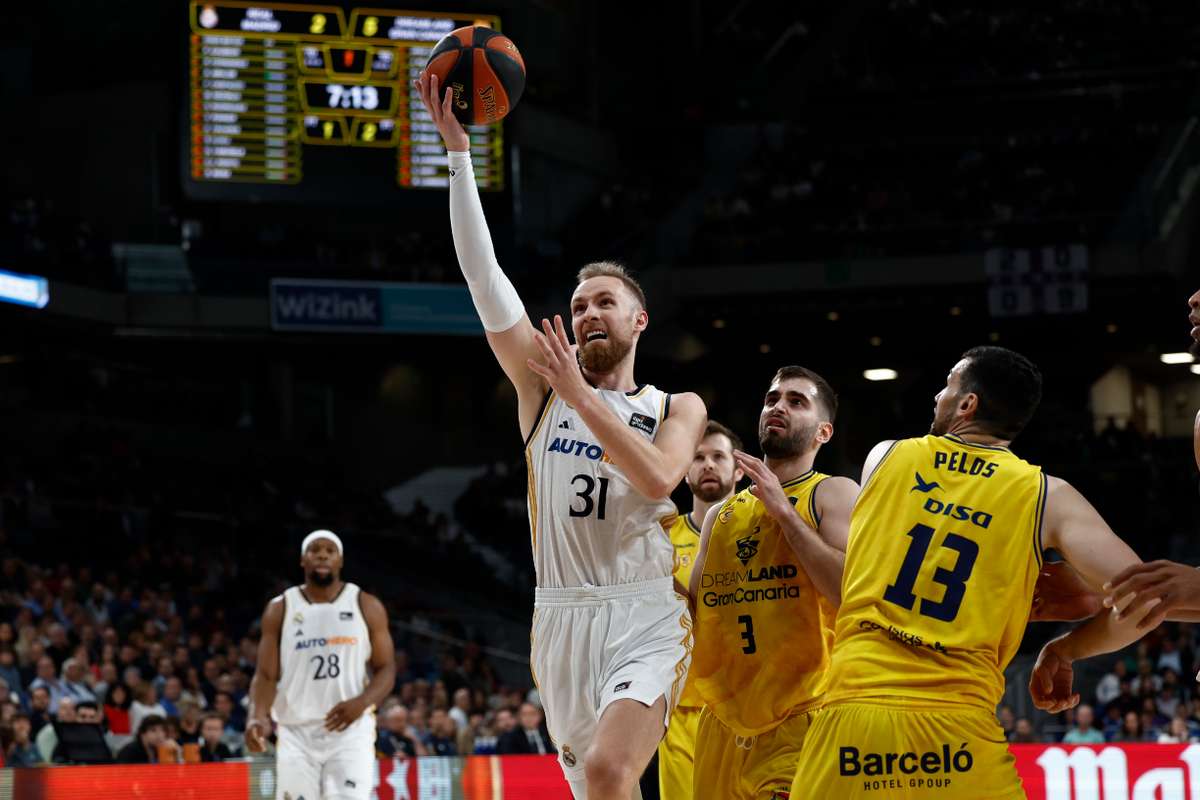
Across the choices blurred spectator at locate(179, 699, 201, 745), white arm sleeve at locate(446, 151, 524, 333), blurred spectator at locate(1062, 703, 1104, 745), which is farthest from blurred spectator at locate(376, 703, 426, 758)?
white arm sleeve at locate(446, 151, 524, 333)

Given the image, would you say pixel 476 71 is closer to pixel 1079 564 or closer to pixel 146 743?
pixel 1079 564

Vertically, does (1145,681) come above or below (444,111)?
below

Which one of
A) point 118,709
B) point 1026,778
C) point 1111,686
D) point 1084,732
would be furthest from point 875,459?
point 1111,686

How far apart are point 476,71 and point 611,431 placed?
4.81ft

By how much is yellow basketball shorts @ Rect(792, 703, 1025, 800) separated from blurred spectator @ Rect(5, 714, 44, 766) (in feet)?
32.1

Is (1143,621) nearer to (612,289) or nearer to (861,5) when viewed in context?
(612,289)

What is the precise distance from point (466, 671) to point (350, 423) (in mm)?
11804

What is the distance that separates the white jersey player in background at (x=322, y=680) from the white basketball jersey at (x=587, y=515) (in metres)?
4.61

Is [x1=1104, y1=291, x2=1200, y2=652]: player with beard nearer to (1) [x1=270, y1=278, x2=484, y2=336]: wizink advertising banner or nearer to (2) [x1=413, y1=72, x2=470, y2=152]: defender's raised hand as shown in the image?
(2) [x1=413, y1=72, x2=470, y2=152]: defender's raised hand

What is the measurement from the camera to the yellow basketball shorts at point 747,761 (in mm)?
5699

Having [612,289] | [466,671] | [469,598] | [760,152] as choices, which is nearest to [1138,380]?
[760,152]

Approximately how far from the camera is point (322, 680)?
1023 centimetres

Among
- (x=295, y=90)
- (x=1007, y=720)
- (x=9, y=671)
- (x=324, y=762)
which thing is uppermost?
(x=295, y=90)

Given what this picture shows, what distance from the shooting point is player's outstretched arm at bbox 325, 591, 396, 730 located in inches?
384
